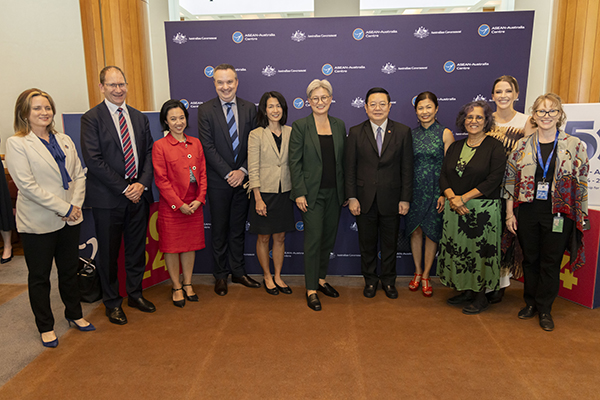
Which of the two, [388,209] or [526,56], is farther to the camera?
[526,56]

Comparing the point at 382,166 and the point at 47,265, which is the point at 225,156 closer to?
the point at 382,166

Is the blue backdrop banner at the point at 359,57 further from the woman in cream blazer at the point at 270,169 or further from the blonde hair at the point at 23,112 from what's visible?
the blonde hair at the point at 23,112

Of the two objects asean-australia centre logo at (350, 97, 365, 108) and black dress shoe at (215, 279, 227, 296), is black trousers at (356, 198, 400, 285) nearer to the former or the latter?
asean-australia centre logo at (350, 97, 365, 108)

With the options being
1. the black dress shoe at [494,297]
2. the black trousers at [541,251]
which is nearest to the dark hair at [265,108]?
the black trousers at [541,251]

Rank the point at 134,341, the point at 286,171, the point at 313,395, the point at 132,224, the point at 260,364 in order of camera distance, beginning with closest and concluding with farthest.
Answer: the point at 313,395
the point at 260,364
the point at 134,341
the point at 132,224
the point at 286,171

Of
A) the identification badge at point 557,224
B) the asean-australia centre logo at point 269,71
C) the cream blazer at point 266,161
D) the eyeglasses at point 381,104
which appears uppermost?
the asean-australia centre logo at point 269,71

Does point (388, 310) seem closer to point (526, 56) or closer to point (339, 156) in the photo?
point (339, 156)

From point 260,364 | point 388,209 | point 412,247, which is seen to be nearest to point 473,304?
point 412,247

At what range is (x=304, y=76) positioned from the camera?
375cm

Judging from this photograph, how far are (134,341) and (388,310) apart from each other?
6.60ft

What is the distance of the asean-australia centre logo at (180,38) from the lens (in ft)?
12.3

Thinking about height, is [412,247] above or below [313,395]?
above

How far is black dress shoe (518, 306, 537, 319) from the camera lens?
295cm

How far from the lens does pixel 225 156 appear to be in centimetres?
336
